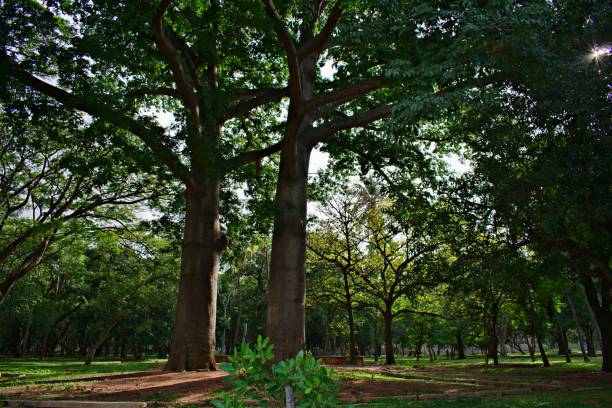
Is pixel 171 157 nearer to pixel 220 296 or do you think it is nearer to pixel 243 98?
pixel 243 98

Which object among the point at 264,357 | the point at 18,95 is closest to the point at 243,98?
the point at 18,95

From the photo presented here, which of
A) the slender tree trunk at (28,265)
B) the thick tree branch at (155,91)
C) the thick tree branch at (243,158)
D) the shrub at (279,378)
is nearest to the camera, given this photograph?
the shrub at (279,378)

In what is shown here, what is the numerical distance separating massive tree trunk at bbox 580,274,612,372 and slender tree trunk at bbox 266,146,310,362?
11.3 meters

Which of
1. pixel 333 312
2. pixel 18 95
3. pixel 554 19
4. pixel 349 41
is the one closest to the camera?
pixel 554 19

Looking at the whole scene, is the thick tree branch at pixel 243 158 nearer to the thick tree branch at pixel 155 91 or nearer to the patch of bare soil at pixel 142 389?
the thick tree branch at pixel 155 91

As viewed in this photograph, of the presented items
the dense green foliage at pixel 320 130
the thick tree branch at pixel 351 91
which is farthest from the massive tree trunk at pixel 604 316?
the thick tree branch at pixel 351 91

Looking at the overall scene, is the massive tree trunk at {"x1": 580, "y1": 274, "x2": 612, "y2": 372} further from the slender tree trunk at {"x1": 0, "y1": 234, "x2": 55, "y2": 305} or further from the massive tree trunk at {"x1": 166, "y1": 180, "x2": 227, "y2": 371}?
the slender tree trunk at {"x1": 0, "y1": 234, "x2": 55, "y2": 305}

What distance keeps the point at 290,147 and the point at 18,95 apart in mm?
6624

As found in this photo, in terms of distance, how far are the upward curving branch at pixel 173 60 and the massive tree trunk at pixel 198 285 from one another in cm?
222

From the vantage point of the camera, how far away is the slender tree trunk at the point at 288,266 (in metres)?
11.2

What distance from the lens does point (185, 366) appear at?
41.9 feet

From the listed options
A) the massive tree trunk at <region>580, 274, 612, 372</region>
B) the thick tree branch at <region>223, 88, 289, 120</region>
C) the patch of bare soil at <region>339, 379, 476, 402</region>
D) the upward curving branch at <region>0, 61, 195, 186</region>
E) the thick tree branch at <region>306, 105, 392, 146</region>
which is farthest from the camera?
the massive tree trunk at <region>580, 274, 612, 372</region>

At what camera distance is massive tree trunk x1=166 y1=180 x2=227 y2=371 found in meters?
12.9

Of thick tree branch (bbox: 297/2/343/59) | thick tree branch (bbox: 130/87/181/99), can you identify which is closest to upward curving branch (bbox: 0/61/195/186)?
thick tree branch (bbox: 130/87/181/99)
